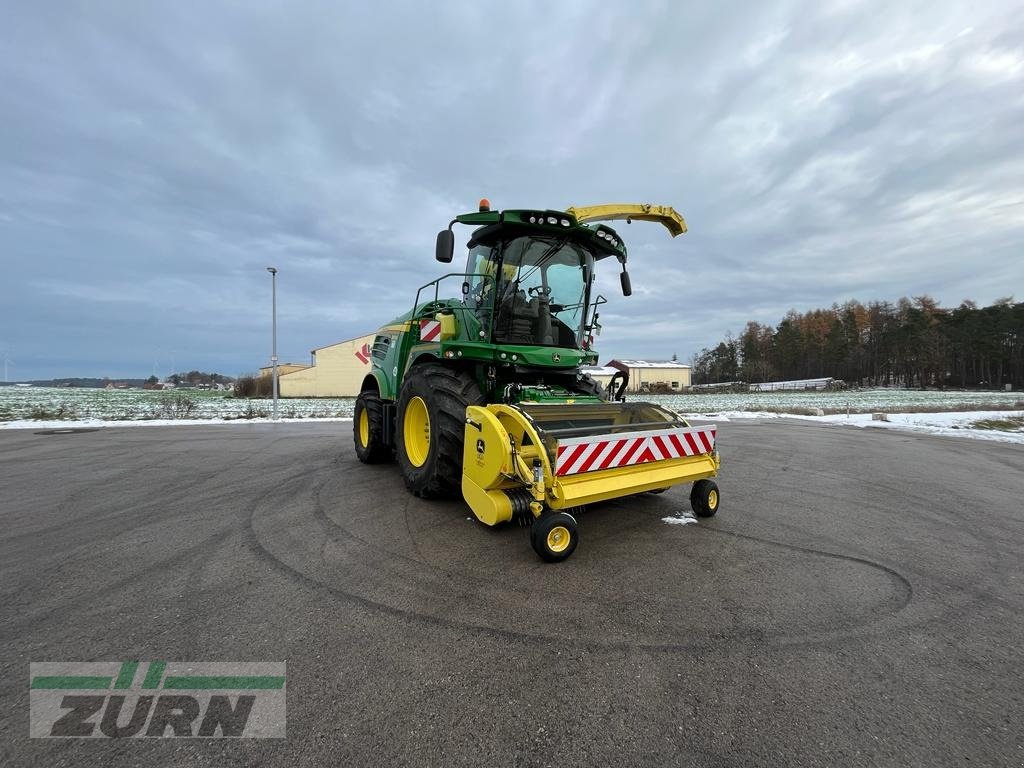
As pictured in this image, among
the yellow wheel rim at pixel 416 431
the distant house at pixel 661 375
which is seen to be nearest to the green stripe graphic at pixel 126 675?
the yellow wheel rim at pixel 416 431

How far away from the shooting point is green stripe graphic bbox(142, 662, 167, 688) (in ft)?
6.53

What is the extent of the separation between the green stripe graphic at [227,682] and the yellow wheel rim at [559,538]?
70.8 inches

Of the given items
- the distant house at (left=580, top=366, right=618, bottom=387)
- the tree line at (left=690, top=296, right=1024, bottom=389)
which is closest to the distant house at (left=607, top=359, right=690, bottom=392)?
the distant house at (left=580, top=366, right=618, bottom=387)

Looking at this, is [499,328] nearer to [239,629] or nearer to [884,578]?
[239,629]

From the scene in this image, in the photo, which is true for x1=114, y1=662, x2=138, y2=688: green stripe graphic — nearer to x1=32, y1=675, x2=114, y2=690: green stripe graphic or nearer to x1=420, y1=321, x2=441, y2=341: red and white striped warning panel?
x1=32, y1=675, x2=114, y2=690: green stripe graphic

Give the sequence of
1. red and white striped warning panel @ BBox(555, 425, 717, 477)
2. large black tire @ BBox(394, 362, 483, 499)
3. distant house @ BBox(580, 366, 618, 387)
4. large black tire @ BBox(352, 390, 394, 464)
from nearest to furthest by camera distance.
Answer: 1. red and white striped warning panel @ BBox(555, 425, 717, 477)
2. large black tire @ BBox(394, 362, 483, 499)
3. distant house @ BBox(580, 366, 618, 387)
4. large black tire @ BBox(352, 390, 394, 464)

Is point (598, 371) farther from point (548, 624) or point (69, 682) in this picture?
point (69, 682)

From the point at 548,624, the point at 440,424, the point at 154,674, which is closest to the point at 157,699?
the point at 154,674

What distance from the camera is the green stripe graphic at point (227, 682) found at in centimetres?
197

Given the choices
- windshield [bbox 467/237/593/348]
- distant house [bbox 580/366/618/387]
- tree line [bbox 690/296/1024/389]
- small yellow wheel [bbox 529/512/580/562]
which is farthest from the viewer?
tree line [bbox 690/296/1024/389]

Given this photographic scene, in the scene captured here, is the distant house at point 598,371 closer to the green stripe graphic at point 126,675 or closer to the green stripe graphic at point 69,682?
the green stripe graphic at point 126,675

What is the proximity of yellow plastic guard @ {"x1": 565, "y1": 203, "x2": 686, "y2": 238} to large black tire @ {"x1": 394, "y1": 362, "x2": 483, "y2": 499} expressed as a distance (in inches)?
107

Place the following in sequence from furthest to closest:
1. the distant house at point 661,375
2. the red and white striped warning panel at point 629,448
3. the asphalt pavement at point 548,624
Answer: the distant house at point 661,375 → the red and white striped warning panel at point 629,448 → the asphalt pavement at point 548,624

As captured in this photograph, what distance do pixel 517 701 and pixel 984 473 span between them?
9.07 m
